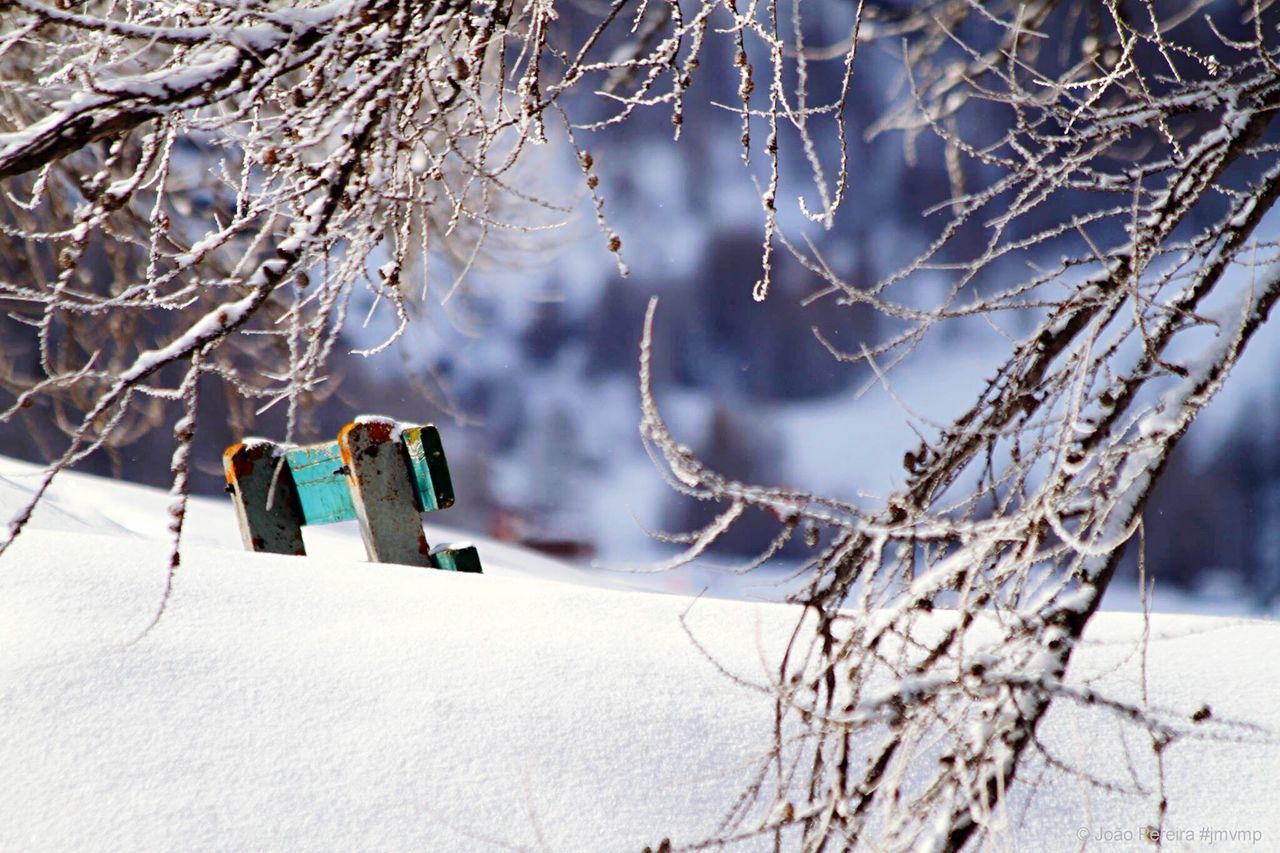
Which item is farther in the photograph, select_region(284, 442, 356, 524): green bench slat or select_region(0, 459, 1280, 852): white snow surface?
Answer: select_region(284, 442, 356, 524): green bench slat

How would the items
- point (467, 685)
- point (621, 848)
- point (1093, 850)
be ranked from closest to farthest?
point (621, 848), point (1093, 850), point (467, 685)

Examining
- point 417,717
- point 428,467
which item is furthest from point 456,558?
point 417,717

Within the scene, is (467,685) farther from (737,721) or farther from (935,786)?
(935,786)

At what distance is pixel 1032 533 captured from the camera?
1.76 m

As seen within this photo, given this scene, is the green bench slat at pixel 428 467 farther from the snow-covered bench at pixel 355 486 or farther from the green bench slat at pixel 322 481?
the green bench slat at pixel 322 481

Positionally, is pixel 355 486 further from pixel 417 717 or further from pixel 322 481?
pixel 417 717

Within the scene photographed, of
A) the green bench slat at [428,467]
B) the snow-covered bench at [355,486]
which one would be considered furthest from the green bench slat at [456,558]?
the green bench slat at [428,467]

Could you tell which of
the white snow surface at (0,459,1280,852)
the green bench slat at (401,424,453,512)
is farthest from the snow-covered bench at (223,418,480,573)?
the white snow surface at (0,459,1280,852)

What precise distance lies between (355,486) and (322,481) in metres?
0.23

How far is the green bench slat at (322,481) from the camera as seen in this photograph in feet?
13.8

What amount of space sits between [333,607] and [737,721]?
51.6 inches

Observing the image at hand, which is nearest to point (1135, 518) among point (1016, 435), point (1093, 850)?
point (1016, 435)

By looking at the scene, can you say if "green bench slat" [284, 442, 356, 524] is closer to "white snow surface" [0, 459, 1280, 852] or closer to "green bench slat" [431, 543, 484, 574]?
"green bench slat" [431, 543, 484, 574]

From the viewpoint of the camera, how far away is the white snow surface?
2600 mm
